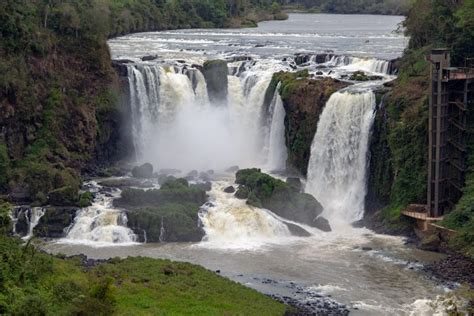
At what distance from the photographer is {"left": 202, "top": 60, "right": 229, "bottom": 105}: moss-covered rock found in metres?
60.7

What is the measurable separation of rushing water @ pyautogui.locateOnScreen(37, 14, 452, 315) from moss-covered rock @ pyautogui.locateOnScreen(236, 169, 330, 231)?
0.66 metres

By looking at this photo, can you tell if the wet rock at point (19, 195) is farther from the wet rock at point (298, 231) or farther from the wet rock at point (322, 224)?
the wet rock at point (322, 224)

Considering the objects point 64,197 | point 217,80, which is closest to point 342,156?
point 217,80

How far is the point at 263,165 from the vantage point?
5706cm

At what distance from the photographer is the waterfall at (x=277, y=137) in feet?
184

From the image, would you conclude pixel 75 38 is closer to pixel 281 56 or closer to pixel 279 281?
pixel 281 56

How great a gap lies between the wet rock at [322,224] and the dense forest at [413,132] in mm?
2941

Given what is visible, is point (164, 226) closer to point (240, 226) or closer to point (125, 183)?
point (240, 226)

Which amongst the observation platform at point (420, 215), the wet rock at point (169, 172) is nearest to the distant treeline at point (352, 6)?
the wet rock at point (169, 172)

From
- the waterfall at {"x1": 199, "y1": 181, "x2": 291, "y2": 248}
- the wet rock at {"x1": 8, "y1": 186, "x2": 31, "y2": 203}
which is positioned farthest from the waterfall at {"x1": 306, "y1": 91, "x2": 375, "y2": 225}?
the wet rock at {"x1": 8, "y1": 186, "x2": 31, "y2": 203}

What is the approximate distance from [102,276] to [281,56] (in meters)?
35.1

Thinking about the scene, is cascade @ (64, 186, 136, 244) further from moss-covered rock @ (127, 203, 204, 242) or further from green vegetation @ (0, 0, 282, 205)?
green vegetation @ (0, 0, 282, 205)

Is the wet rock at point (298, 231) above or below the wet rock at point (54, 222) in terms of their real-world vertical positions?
below

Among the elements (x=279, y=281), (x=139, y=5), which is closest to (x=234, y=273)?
(x=279, y=281)
